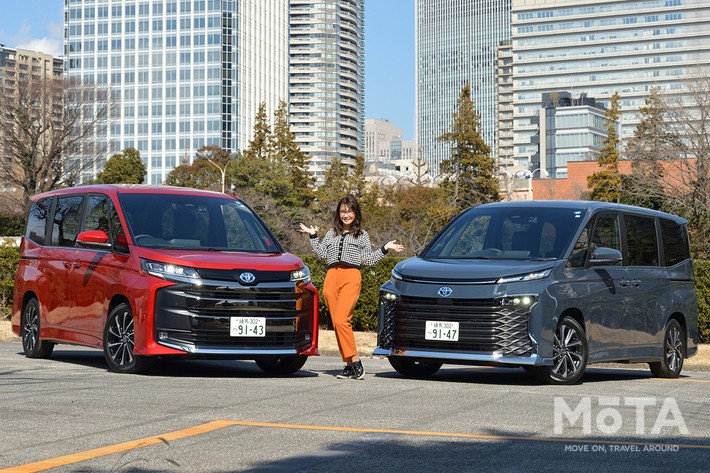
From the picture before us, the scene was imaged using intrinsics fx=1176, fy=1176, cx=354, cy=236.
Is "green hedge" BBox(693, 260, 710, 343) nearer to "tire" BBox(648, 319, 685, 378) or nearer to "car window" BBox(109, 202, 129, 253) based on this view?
"tire" BBox(648, 319, 685, 378)

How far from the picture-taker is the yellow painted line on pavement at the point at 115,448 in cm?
609

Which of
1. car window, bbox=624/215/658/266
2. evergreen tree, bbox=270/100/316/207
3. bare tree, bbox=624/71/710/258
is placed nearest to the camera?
car window, bbox=624/215/658/266

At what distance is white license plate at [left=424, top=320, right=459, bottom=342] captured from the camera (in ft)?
36.6

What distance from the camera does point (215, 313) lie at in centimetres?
1140

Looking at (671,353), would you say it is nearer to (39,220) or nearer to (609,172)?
(39,220)

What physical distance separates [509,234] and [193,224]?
338cm

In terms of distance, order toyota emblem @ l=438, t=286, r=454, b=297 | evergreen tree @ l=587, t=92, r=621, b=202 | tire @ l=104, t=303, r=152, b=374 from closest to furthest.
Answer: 1. toyota emblem @ l=438, t=286, r=454, b=297
2. tire @ l=104, t=303, r=152, b=374
3. evergreen tree @ l=587, t=92, r=621, b=202

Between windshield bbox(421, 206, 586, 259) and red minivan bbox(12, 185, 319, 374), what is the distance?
64.2 inches

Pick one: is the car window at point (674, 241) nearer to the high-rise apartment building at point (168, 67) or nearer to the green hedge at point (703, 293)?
the green hedge at point (703, 293)

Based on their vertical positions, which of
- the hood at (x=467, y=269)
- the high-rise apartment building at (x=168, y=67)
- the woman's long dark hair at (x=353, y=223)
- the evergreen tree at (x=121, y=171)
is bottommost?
the hood at (x=467, y=269)

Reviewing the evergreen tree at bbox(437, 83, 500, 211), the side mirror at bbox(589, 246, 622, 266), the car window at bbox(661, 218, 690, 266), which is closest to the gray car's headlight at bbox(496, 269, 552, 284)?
the side mirror at bbox(589, 246, 622, 266)

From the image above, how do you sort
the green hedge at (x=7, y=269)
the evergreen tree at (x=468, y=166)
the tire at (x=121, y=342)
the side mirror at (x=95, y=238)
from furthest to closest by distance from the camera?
the evergreen tree at (x=468, y=166)
the green hedge at (x=7, y=269)
the side mirror at (x=95, y=238)
the tire at (x=121, y=342)

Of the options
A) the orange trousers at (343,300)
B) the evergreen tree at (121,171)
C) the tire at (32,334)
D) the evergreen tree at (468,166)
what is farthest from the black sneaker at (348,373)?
the evergreen tree at (121,171)

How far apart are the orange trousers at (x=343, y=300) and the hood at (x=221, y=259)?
1.33 ft
